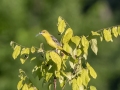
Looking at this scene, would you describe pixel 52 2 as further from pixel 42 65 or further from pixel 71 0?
pixel 42 65

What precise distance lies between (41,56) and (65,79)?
Result: 0.79ft

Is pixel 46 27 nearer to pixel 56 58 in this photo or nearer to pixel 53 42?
pixel 53 42

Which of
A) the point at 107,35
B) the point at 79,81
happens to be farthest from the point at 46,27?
the point at 79,81

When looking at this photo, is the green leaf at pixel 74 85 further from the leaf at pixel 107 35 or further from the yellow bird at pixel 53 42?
the leaf at pixel 107 35

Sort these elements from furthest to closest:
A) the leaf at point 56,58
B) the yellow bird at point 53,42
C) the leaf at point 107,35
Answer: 1. the yellow bird at point 53,42
2. the leaf at point 107,35
3. the leaf at point 56,58

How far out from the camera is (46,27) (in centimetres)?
1944

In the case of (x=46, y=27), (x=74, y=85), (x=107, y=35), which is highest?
(x=46, y=27)

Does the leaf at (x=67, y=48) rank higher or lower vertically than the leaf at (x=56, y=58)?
higher

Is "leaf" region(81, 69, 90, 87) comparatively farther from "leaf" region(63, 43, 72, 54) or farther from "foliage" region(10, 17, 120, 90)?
"leaf" region(63, 43, 72, 54)

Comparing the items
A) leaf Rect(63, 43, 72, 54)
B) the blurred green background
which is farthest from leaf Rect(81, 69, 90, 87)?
the blurred green background

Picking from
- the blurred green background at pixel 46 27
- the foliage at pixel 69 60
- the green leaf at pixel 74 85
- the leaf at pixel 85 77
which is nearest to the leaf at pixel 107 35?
the foliage at pixel 69 60

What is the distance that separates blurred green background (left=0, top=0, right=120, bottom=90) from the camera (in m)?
18.0

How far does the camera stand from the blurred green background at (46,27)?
1800cm

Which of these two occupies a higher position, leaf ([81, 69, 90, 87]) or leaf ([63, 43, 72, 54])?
leaf ([63, 43, 72, 54])
